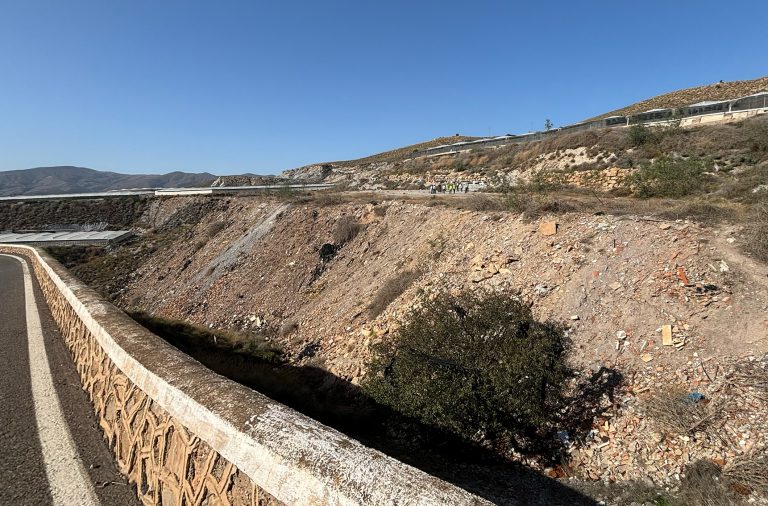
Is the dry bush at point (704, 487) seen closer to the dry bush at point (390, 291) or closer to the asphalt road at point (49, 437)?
the asphalt road at point (49, 437)

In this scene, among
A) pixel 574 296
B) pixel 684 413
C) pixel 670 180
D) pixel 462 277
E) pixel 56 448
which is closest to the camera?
pixel 56 448

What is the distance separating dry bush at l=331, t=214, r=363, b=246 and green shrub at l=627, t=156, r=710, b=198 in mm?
12557

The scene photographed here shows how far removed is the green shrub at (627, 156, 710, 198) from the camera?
15148mm

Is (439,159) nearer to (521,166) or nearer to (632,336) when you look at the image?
(521,166)

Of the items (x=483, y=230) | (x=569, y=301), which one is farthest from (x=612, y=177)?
(x=569, y=301)

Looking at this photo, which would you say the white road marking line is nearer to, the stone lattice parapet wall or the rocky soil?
the stone lattice parapet wall

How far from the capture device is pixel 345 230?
19344 mm

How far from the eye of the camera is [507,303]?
31.1ft

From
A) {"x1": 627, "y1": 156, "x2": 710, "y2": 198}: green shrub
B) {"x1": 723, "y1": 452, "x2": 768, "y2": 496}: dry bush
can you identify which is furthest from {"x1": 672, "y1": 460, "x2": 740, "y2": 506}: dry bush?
{"x1": 627, "y1": 156, "x2": 710, "y2": 198}: green shrub

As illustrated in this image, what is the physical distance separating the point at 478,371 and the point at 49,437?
6.27m

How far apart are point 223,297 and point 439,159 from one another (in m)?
40.1

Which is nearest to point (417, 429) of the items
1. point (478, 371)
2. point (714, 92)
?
point (478, 371)

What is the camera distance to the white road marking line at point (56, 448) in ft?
10.1

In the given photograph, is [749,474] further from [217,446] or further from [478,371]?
[217,446]
